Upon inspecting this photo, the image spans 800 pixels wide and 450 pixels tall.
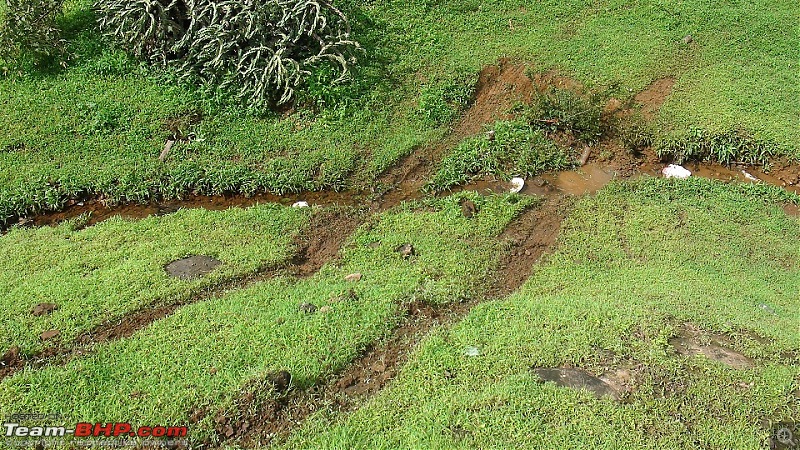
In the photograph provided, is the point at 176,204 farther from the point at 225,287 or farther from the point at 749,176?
the point at 749,176

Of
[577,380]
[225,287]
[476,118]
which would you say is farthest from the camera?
[476,118]

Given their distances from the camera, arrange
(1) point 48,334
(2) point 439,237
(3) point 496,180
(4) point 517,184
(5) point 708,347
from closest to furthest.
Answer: (5) point 708,347 < (1) point 48,334 < (2) point 439,237 < (4) point 517,184 < (3) point 496,180

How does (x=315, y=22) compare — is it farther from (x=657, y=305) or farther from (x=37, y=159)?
(x=657, y=305)

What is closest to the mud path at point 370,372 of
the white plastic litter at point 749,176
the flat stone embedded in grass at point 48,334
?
the flat stone embedded in grass at point 48,334

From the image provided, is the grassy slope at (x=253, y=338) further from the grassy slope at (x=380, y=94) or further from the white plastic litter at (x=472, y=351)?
the grassy slope at (x=380, y=94)

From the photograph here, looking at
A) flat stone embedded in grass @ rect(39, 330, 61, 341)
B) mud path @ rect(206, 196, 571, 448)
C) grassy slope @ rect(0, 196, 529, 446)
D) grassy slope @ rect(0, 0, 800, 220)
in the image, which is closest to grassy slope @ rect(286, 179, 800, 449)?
mud path @ rect(206, 196, 571, 448)

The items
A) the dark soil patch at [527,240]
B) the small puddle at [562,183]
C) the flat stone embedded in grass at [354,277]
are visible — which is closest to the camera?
the flat stone embedded in grass at [354,277]

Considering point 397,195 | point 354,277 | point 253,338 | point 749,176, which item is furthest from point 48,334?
point 749,176
